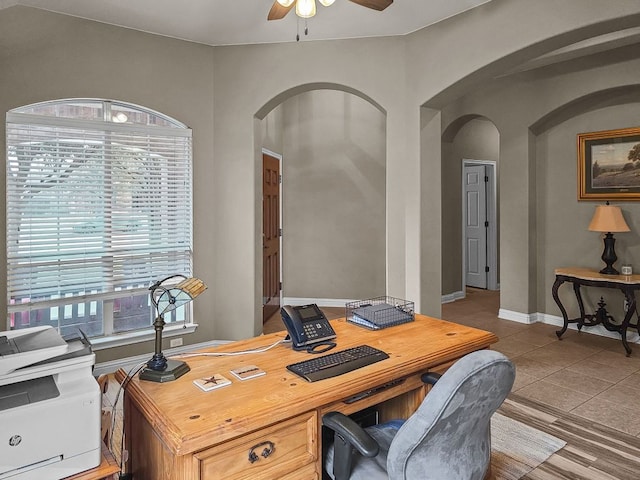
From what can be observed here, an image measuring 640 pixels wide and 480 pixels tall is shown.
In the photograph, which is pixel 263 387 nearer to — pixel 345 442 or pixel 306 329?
pixel 345 442

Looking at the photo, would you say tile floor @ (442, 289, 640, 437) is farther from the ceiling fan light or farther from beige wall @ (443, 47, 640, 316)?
the ceiling fan light

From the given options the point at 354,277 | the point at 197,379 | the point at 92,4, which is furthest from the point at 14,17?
the point at 354,277

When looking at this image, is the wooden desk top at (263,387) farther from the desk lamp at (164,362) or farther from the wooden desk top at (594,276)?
the wooden desk top at (594,276)

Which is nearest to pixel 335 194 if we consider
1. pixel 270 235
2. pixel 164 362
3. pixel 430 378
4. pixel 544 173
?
pixel 270 235

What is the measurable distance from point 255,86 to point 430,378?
131 inches

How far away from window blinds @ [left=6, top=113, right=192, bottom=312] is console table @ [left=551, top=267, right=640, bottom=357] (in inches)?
155

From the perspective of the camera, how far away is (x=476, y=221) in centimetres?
792

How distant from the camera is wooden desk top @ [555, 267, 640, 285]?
14.3ft

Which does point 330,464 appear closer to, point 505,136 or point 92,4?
point 92,4

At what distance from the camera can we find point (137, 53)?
12.9 ft

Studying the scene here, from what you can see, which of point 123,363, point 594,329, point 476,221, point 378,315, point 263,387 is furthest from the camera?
point 476,221

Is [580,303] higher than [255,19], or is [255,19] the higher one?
→ [255,19]

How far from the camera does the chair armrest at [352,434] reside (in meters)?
1.45

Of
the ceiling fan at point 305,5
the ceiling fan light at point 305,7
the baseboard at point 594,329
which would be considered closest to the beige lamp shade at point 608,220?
the baseboard at point 594,329
